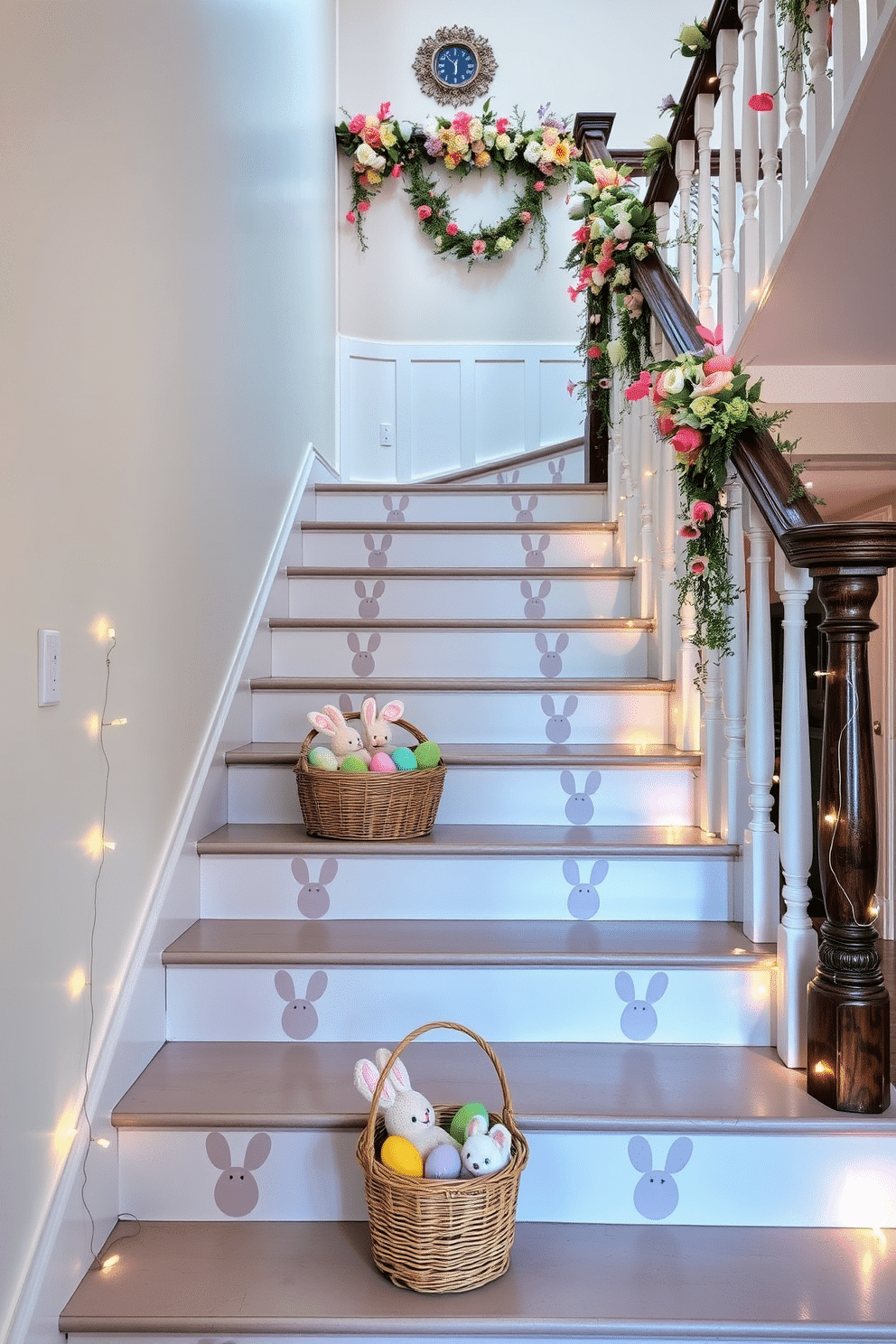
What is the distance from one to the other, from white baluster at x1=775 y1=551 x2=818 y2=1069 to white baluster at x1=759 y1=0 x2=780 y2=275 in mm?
1077

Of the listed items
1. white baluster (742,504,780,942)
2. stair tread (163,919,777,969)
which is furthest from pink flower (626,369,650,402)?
stair tread (163,919,777,969)

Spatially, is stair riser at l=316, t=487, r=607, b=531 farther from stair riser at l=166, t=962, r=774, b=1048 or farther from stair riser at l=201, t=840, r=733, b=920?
stair riser at l=166, t=962, r=774, b=1048

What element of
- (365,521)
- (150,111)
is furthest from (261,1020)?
(365,521)

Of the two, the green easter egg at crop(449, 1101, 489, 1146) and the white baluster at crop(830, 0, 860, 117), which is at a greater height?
the white baluster at crop(830, 0, 860, 117)

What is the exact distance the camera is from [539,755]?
88.6 inches

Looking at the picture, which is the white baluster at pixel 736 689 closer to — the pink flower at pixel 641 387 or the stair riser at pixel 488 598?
the pink flower at pixel 641 387

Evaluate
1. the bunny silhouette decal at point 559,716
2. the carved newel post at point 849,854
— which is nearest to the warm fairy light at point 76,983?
the carved newel post at point 849,854

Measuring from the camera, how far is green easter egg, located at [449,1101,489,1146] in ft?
4.52

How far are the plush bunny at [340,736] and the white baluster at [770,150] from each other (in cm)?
147

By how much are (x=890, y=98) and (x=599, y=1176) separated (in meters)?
1.93

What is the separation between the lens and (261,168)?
280 cm

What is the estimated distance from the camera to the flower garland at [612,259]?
2.62m

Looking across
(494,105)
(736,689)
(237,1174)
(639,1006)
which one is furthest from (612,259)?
(494,105)

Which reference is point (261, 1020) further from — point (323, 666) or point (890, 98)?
point (890, 98)
